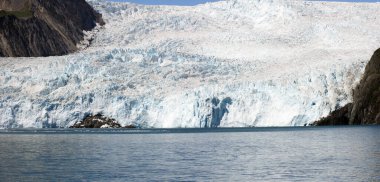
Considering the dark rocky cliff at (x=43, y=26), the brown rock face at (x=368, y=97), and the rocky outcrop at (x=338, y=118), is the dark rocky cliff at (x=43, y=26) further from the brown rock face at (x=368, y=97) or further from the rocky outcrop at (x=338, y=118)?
the brown rock face at (x=368, y=97)

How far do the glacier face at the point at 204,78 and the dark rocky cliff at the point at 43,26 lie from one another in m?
6.38

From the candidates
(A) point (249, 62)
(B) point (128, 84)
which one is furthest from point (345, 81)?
(B) point (128, 84)

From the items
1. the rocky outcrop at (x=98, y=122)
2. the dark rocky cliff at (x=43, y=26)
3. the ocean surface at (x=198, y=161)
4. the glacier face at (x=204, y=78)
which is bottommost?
the ocean surface at (x=198, y=161)

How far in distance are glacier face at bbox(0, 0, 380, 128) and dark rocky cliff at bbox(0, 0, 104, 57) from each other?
6.38 meters

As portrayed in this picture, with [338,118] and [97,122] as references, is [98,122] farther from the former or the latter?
[338,118]

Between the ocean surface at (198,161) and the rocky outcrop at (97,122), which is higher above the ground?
the rocky outcrop at (97,122)

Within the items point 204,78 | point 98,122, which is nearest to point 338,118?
point 204,78

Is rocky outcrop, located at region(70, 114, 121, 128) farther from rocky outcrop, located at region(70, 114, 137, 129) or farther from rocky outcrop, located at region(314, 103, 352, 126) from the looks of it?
rocky outcrop, located at region(314, 103, 352, 126)

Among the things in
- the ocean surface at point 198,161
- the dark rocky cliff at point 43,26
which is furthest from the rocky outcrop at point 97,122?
the dark rocky cliff at point 43,26

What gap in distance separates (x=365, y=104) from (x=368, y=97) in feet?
1.87

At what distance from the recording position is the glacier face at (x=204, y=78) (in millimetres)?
44094

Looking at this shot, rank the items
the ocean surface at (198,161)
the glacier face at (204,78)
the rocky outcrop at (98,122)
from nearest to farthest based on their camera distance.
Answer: the ocean surface at (198,161)
the glacier face at (204,78)
the rocky outcrop at (98,122)

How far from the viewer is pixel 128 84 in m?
47.6

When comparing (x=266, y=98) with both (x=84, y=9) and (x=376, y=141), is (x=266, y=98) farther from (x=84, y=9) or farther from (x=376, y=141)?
(x=84, y=9)
